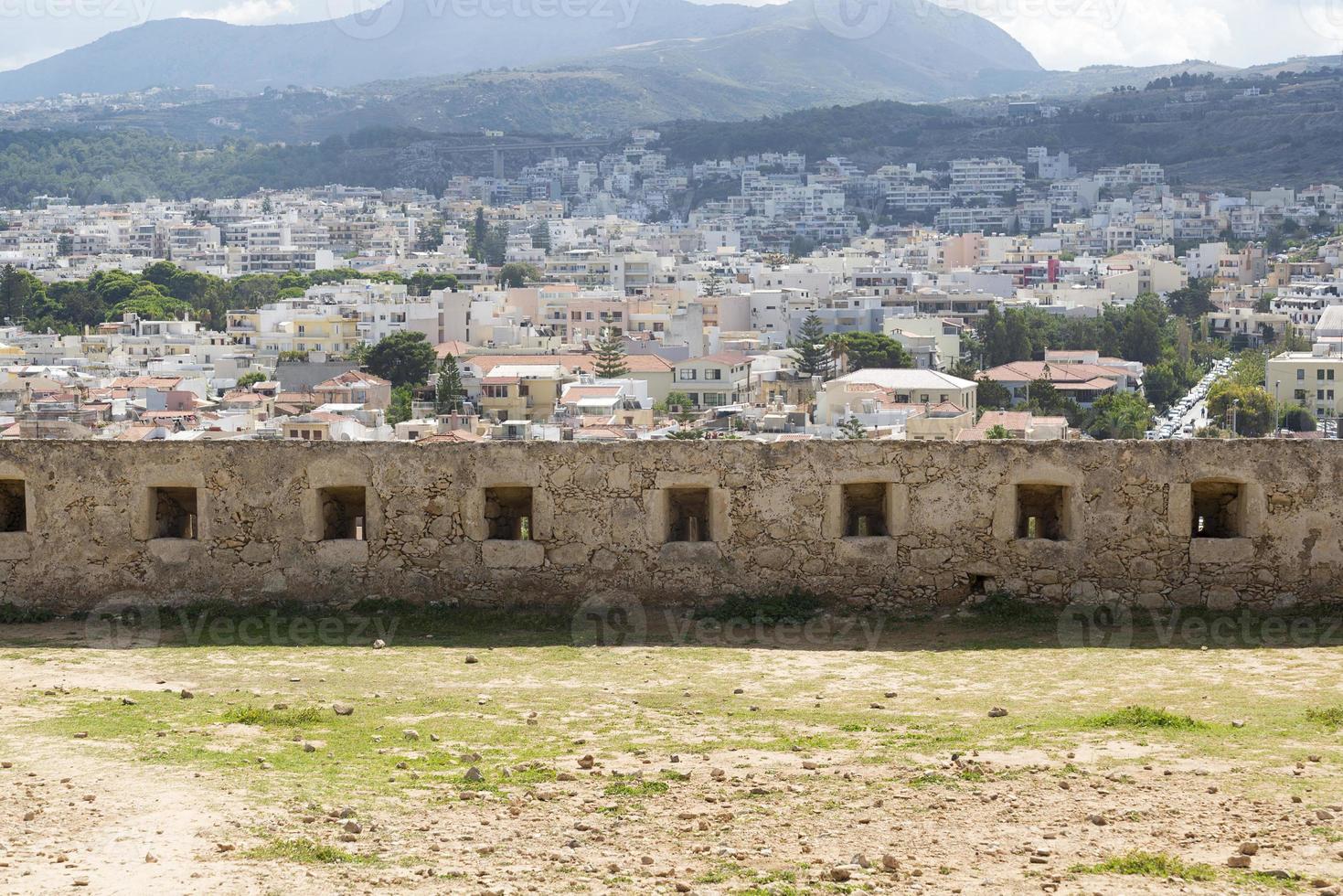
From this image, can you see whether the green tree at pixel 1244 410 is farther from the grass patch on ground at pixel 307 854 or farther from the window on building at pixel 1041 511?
the grass patch on ground at pixel 307 854

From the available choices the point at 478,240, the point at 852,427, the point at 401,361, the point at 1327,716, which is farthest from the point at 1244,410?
the point at 478,240

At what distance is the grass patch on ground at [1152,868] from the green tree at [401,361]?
267ft

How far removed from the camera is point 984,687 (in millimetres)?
10422

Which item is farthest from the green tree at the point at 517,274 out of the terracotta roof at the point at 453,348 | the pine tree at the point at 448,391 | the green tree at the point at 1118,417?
the green tree at the point at 1118,417

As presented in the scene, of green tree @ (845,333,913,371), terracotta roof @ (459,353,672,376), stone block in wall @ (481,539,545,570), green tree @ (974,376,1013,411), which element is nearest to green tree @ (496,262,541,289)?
green tree @ (845,333,913,371)

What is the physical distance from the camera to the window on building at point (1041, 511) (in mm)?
12578

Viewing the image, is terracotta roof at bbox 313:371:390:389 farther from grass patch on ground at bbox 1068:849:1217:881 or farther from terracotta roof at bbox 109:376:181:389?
grass patch on ground at bbox 1068:849:1217:881

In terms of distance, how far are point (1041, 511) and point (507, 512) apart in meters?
3.40

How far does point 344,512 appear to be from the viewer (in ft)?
43.0

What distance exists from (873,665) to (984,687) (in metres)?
0.85

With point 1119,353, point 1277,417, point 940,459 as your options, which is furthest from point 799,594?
point 1119,353

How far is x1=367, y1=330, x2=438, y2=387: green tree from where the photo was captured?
88.2 m

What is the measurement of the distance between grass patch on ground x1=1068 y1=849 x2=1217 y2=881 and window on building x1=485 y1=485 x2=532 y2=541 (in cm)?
615

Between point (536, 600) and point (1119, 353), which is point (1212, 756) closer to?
point (536, 600)
